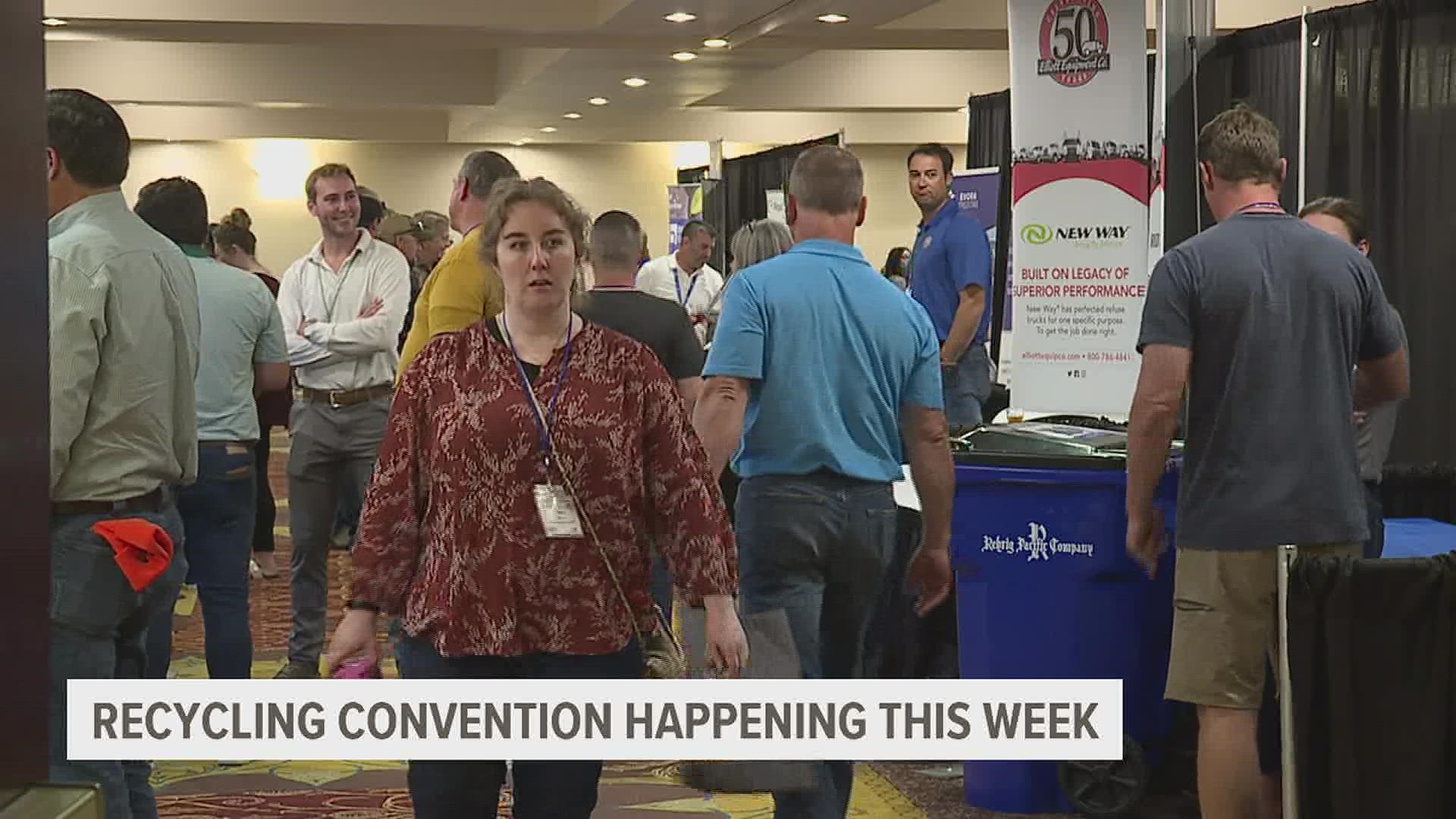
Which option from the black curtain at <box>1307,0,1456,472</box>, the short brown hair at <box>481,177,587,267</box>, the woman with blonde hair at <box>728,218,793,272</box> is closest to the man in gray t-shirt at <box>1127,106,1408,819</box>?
the short brown hair at <box>481,177,587,267</box>

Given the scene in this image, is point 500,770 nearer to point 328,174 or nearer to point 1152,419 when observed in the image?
point 1152,419

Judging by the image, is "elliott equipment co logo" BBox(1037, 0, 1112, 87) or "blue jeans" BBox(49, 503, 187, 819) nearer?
"blue jeans" BBox(49, 503, 187, 819)

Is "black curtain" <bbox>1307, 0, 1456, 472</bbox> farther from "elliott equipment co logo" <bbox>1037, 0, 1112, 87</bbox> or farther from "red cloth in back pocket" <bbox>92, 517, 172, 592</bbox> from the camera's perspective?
"red cloth in back pocket" <bbox>92, 517, 172, 592</bbox>

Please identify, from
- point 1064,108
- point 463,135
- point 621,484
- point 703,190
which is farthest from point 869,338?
point 463,135

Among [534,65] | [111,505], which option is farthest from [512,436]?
[534,65]

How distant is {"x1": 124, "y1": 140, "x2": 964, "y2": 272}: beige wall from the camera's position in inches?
861

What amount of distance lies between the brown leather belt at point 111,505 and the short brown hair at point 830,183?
140 centimetres

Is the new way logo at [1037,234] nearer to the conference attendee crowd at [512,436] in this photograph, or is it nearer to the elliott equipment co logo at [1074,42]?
the elliott equipment co logo at [1074,42]

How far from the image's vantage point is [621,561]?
2.77 metres

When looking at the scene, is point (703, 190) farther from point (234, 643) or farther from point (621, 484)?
point (621, 484)

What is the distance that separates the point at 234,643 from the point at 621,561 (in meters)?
2.40

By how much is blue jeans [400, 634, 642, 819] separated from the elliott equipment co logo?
9.63 feet

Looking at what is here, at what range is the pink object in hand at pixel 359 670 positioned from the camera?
9.05ft

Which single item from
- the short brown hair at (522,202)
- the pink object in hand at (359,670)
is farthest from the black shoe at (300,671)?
the short brown hair at (522,202)
